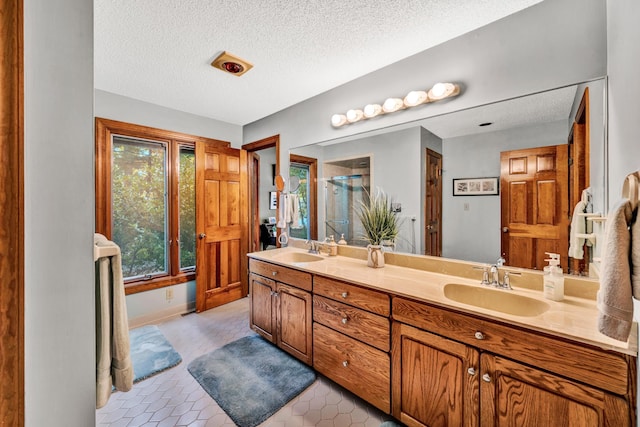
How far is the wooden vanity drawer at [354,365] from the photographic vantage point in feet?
4.96

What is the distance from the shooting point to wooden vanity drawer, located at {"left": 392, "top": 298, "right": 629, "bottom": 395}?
0.92 metres

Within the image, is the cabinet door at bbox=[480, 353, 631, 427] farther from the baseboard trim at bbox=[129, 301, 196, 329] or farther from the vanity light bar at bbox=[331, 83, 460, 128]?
the baseboard trim at bbox=[129, 301, 196, 329]

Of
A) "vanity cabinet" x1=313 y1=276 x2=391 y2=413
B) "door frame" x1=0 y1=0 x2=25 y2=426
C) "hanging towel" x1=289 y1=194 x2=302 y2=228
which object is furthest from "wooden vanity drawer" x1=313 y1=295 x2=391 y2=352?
"door frame" x1=0 y1=0 x2=25 y2=426

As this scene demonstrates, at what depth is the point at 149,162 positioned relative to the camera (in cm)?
298

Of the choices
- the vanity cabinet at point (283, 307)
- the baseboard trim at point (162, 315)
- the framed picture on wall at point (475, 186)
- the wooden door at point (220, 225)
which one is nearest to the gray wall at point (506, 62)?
the framed picture on wall at point (475, 186)

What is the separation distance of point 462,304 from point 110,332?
1.45 meters

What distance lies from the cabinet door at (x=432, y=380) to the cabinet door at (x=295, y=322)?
71cm

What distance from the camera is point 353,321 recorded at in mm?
1645

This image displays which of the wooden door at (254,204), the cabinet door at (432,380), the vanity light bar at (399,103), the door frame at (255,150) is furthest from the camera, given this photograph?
the wooden door at (254,204)

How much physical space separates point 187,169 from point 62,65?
276cm

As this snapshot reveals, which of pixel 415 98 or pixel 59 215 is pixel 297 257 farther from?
pixel 59 215

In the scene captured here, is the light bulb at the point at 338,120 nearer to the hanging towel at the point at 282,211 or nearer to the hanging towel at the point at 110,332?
the hanging towel at the point at 282,211

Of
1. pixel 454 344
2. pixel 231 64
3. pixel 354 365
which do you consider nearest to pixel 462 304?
pixel 454 344

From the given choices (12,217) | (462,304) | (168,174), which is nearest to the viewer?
(12,217)
